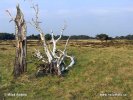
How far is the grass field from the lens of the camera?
20.2m

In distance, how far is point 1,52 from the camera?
29531mm

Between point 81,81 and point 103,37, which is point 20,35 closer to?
point 81,81

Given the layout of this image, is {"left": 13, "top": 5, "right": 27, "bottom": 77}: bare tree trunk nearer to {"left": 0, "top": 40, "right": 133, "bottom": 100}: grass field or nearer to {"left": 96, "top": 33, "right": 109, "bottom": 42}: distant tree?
{"left": 0, "top": 40, "right": 133, "bottom": 100}: grass field

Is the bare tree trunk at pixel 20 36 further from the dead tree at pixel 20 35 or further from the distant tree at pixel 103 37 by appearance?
the distant tree at pixel 103 37

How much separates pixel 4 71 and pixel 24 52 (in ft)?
5.22

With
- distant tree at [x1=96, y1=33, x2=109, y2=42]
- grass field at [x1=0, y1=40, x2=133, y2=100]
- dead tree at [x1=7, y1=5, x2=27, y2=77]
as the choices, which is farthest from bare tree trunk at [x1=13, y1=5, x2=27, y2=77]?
distant tree at [x1=96, y1=33, x2=109, y2=42]

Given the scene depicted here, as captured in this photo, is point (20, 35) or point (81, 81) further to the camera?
point (20, 35)

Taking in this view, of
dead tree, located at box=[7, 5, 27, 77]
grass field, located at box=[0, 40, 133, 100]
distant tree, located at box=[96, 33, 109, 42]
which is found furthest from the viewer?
distant tree, located at box=[96, 33, 109, 42]

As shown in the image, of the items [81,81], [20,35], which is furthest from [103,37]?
[81,81]

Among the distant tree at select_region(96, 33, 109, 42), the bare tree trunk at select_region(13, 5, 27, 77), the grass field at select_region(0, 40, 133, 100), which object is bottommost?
the grass field at select_region(0, 40, 133, 100)

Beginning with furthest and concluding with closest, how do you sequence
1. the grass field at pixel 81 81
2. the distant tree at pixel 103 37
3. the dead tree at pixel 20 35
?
the distant tree at pixel 103 37 → the dead tree at pixel 20 35 → the grass field at pixel 81 81

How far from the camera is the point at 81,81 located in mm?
22281

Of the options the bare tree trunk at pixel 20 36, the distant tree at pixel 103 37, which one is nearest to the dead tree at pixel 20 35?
the bare tree trunk at pixel 20 36

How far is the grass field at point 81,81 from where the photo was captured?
20250 mm
